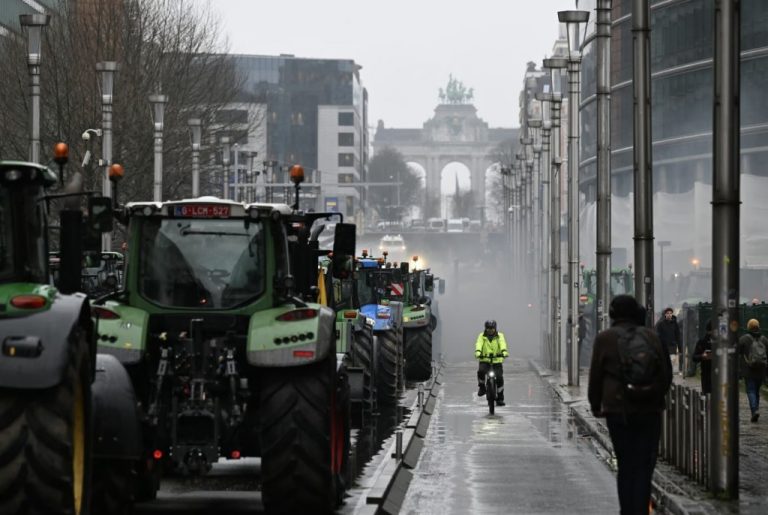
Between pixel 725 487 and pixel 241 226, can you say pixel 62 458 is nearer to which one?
pixel 241 226

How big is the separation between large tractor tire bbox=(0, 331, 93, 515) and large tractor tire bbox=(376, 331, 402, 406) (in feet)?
81.4

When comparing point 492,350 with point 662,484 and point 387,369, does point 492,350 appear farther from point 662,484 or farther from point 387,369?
point 662,484

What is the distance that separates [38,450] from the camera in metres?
11.2

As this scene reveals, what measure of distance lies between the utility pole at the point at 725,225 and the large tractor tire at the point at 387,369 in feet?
57.9

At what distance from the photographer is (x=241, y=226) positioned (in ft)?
55.8

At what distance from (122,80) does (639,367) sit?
54.4m

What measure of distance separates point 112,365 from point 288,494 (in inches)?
79.9

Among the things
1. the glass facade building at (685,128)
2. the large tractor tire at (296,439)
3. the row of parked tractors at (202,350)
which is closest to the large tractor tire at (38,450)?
the row of parked tractors at (202,350)

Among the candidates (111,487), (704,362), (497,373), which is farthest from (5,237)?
(497,373)

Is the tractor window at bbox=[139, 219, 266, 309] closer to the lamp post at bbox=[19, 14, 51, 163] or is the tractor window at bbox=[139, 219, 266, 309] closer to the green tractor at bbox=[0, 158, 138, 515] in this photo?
the green tractor at bbox=[0, 158, 138, 515]

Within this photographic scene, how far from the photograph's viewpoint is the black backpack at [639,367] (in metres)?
14.3

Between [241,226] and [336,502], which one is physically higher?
Result: [241,226]

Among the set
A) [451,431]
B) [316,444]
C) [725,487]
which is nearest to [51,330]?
[316,444]

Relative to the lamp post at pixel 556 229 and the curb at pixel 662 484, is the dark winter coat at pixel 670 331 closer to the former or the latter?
the lamp post at pixel 556 229
